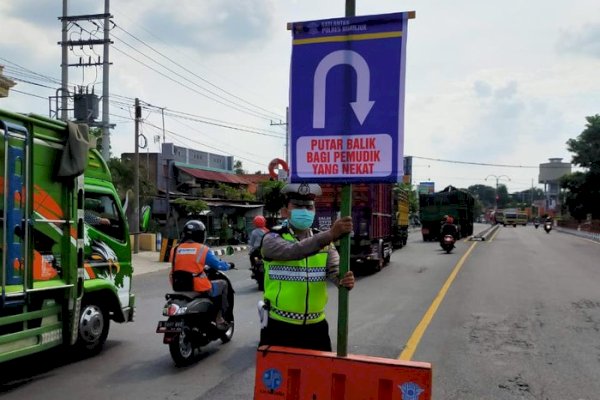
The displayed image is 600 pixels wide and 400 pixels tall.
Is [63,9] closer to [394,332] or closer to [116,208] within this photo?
[116,208]

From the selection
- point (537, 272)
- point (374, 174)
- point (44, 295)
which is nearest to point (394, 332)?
point (44, 295)

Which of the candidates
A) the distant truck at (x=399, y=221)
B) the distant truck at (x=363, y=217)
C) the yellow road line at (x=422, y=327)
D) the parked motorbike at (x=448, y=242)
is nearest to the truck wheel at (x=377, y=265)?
the distant truck at (x=363, y=217)

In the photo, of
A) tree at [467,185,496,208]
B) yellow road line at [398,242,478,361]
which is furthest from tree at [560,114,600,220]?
tree at [467,185,496,208]

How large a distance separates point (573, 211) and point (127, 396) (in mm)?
59069

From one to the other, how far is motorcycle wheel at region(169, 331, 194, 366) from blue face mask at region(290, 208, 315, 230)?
9.71 feet

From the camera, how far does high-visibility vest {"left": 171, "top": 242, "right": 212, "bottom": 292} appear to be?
6328 mm

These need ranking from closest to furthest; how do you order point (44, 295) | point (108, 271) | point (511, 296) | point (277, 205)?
point (44, 295) < point (108, 271) < point (511, 296) < point (277, 205)

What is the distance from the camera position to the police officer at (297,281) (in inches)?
139

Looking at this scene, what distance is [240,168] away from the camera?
218ft

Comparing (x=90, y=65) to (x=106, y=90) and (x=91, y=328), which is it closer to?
(x=106, y=90)

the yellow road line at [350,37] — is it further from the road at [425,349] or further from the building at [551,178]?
the building at [551,178]

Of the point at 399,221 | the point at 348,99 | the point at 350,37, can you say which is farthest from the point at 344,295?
the point at 399,221

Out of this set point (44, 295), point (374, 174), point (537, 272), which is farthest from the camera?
point (537, 272)

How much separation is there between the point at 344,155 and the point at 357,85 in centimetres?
41
